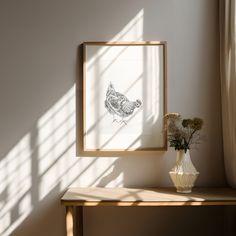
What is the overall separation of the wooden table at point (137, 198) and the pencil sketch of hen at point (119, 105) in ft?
1.80

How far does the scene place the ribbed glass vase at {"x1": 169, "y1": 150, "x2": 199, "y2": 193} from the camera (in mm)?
2802

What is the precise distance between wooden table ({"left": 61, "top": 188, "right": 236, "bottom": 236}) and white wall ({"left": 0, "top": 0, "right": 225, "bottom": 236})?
8.4 inches

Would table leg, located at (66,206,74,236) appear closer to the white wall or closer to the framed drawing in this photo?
the white wall

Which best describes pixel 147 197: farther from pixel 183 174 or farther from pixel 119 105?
pixel 119 105

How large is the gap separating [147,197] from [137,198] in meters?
0.07

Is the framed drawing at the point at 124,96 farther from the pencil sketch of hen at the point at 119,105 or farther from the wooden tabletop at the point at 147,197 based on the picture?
the wooden tabletop at the point at 147,197

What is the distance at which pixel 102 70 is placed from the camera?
3125mm

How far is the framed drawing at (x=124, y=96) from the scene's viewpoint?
3.11 m

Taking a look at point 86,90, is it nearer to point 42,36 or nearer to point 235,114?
point 42,36

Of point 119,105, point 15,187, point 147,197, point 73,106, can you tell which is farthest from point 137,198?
point 15,187

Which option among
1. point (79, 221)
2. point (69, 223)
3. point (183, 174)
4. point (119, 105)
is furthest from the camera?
point (119, 105)

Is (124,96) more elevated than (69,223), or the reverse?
(124,96)

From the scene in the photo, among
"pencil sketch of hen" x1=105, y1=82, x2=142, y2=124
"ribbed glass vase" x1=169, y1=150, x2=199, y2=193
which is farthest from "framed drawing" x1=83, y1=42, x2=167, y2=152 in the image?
"ribbed glass vase" x1=169, y1=150, x2=199, y2=193

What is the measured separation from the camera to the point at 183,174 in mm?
2795
